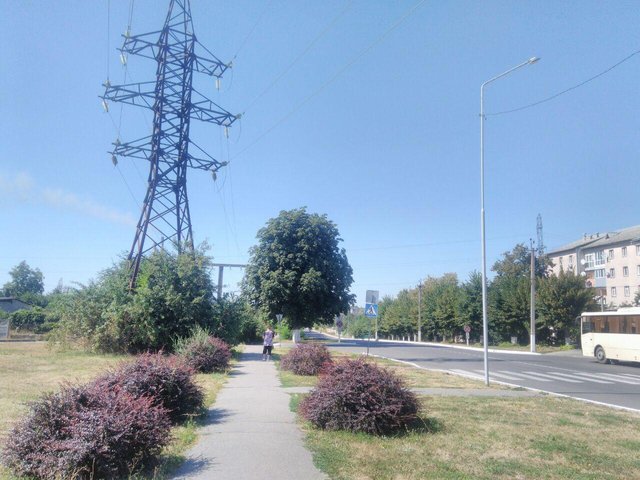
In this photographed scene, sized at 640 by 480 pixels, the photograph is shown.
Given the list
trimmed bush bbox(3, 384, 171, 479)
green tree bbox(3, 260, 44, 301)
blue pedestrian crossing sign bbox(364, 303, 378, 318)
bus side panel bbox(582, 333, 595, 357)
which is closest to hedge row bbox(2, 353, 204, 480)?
trimmed bush bbox(3, 384, 171, 479)

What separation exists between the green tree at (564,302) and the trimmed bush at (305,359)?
1480 inches

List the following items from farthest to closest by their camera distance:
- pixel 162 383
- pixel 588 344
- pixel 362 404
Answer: pixel 588 344
pixel 162 383
pixel 362 404

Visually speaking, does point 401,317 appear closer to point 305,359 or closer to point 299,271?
point 299,271

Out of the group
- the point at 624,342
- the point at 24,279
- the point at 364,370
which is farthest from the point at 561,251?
the point at 24,279

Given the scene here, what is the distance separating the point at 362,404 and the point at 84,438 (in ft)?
13.5

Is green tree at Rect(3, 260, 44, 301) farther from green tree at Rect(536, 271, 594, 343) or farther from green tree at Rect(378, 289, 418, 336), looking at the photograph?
green tree at Rect(536, 271, 594, 343)

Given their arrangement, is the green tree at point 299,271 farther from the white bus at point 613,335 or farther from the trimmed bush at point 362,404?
the trimmed bush at point 362,404

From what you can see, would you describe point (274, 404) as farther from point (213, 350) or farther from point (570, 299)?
point (570, 299)

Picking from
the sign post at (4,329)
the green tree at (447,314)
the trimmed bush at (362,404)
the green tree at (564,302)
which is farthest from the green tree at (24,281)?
the trimmed bush at (362,404)

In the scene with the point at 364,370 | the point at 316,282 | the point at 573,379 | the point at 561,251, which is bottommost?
the point at 573,379

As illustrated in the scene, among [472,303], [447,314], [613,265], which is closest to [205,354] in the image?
[472,303]

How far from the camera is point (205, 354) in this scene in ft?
53.1

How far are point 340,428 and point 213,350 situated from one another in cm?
946

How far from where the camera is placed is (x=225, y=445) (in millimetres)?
6801
